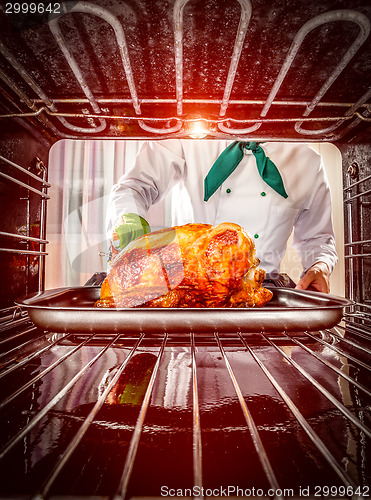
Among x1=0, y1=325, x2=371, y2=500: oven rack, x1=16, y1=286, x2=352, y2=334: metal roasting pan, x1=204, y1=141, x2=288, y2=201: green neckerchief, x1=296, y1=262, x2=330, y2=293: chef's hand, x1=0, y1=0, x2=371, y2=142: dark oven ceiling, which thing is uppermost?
x1=204, y1=141, x2=288, y2=201: green neckerchief

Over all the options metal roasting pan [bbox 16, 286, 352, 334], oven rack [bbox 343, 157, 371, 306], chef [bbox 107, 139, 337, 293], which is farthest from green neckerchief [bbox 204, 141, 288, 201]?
metal roasting pan [bbox 16, 286, 352, 334]

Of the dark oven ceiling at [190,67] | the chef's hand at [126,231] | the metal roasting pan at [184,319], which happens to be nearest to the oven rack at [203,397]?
the metal roasting pan at [184,319]

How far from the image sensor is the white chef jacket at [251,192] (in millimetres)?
1923

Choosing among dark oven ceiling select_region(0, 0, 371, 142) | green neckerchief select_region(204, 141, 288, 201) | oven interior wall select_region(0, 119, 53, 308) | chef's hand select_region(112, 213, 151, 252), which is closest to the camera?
dark oven ceiling select_region(0, 0, 371, 142)

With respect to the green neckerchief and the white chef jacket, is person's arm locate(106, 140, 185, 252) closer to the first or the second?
the white chef jacket

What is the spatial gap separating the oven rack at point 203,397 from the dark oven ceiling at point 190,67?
542 mm

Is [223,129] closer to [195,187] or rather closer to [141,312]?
→ [141,312]

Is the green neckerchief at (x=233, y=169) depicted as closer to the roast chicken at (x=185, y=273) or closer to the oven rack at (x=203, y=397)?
the roast chicken at (x=185, y=273)

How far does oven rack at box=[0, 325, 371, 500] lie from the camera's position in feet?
1.04

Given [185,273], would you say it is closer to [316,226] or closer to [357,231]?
[357,231]

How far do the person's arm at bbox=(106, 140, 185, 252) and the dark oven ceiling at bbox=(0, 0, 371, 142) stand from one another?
897 mm

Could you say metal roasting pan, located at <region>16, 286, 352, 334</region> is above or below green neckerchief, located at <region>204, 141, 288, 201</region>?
below

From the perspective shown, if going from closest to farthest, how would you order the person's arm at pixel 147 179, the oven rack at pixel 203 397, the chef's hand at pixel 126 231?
the oven rack at pixel 203 397 < the chef's hand at pixel 126 231 < the person's arm at pixel 147 179

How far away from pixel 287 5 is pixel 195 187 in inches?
57.6
